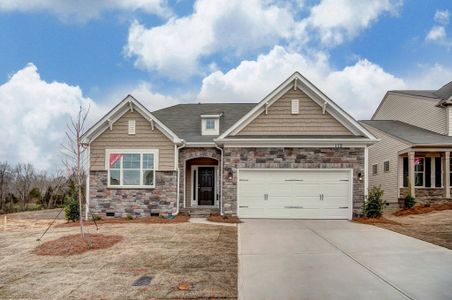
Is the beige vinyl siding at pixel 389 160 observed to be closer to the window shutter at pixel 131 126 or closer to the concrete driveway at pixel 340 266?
the concrete driveway at pixel 340 266

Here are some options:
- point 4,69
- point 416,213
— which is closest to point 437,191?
point 416,213

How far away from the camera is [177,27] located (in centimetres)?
1623

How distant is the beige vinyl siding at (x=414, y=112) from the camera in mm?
21297

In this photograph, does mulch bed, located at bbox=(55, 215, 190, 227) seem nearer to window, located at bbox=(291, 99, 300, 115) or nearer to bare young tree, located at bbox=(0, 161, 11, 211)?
window, located at bbox=(291, 99, 300, 115)

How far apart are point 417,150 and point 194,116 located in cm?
1177

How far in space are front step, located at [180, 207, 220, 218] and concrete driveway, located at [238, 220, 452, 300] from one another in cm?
497

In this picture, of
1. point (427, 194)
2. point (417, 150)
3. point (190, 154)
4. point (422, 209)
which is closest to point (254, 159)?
point (190, 154)

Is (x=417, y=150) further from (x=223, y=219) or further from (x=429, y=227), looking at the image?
(x=223, y=219)

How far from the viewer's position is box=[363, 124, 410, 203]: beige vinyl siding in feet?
67.1

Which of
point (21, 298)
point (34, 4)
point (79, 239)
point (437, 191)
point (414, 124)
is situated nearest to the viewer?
point (21, 298)

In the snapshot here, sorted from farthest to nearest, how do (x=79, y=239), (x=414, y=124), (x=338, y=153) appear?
(x=414, y=124), (x=338, y=153), (x=79, y=239)

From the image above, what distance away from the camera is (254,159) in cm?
1566

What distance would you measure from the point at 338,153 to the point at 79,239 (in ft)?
34.5

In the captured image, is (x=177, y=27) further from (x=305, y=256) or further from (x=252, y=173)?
(x=305, y=256)
